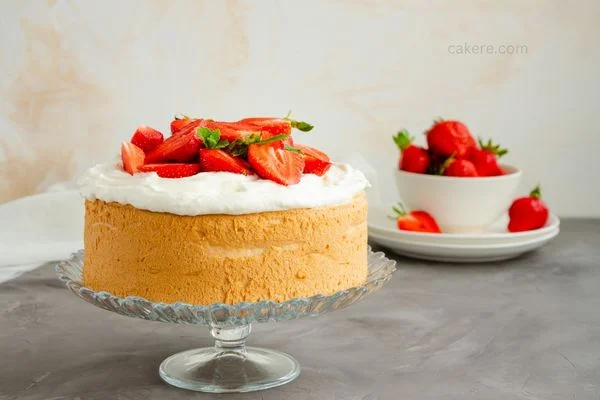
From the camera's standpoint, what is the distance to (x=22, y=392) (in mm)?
1583

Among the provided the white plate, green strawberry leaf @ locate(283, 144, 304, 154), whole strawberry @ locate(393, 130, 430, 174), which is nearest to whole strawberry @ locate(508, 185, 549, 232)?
the white plate

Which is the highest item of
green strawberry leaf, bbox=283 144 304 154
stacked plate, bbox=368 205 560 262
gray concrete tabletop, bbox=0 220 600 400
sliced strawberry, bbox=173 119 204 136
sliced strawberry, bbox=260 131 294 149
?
sliced strawberry, bbox=173 119 204 136

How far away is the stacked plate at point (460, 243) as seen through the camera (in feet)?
7.85

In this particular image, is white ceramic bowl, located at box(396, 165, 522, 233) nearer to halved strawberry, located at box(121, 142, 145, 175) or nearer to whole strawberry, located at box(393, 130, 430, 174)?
whole strawberry, located at box(393, 130, 430, 174)

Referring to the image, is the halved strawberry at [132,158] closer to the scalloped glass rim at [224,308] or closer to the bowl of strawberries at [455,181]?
the scalloped glass rim at [224,308]

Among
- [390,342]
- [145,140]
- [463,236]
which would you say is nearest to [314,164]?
[145,140]

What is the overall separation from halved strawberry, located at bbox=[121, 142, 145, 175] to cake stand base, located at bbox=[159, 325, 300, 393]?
311mm

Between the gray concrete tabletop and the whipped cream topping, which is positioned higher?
the whipped cream topping

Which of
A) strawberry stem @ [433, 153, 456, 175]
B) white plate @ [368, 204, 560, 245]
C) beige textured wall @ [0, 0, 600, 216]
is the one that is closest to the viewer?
white plate @ [368, 204, 560, 245]

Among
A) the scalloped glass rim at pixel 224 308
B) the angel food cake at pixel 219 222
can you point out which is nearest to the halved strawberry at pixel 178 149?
the angel food cake at pixel 219 222

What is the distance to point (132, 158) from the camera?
1.58 meters

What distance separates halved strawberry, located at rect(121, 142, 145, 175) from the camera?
158cm

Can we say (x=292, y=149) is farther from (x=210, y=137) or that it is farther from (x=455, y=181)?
(x=455, y=181)

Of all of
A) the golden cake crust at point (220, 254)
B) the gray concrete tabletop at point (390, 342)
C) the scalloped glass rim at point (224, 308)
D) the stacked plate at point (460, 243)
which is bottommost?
the gray concrete tabletop at point (390, 342)
